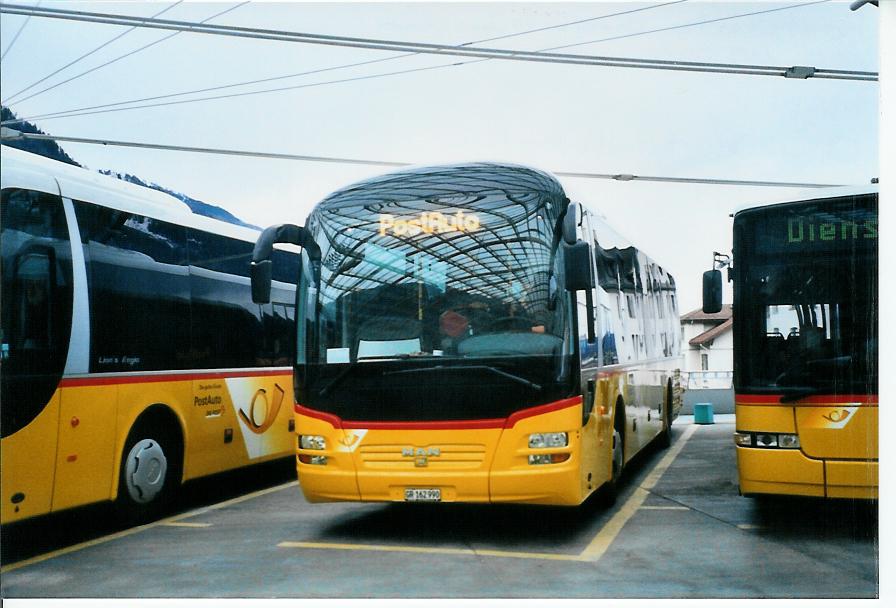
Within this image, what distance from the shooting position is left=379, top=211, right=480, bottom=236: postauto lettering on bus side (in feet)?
24.2

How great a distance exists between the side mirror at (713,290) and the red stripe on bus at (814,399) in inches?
39.3

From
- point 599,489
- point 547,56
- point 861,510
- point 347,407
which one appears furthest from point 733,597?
point 547,56

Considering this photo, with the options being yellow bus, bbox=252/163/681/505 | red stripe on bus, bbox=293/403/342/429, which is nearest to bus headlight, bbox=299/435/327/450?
yellow bus, bbox=252/163/681/505

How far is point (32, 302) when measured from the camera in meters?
7.00

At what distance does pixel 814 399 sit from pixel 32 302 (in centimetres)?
608

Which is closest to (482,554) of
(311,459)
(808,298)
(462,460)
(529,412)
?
(462,460)

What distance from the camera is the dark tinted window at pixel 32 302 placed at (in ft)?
22.3

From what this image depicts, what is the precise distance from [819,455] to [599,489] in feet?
7.51

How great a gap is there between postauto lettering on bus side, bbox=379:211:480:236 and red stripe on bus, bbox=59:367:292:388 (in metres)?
2.66

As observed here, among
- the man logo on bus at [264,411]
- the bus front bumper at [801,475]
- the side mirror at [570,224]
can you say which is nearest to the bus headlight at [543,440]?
the side mirror at [570,224]

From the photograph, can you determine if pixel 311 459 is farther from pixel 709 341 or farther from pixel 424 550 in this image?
pixel 709 341

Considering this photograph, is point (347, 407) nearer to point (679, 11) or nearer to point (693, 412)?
point (679, 11)

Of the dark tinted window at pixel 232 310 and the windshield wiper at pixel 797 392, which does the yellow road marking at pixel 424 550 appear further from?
the dark tinted window at pixel 232 310

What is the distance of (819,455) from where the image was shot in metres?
7.21
